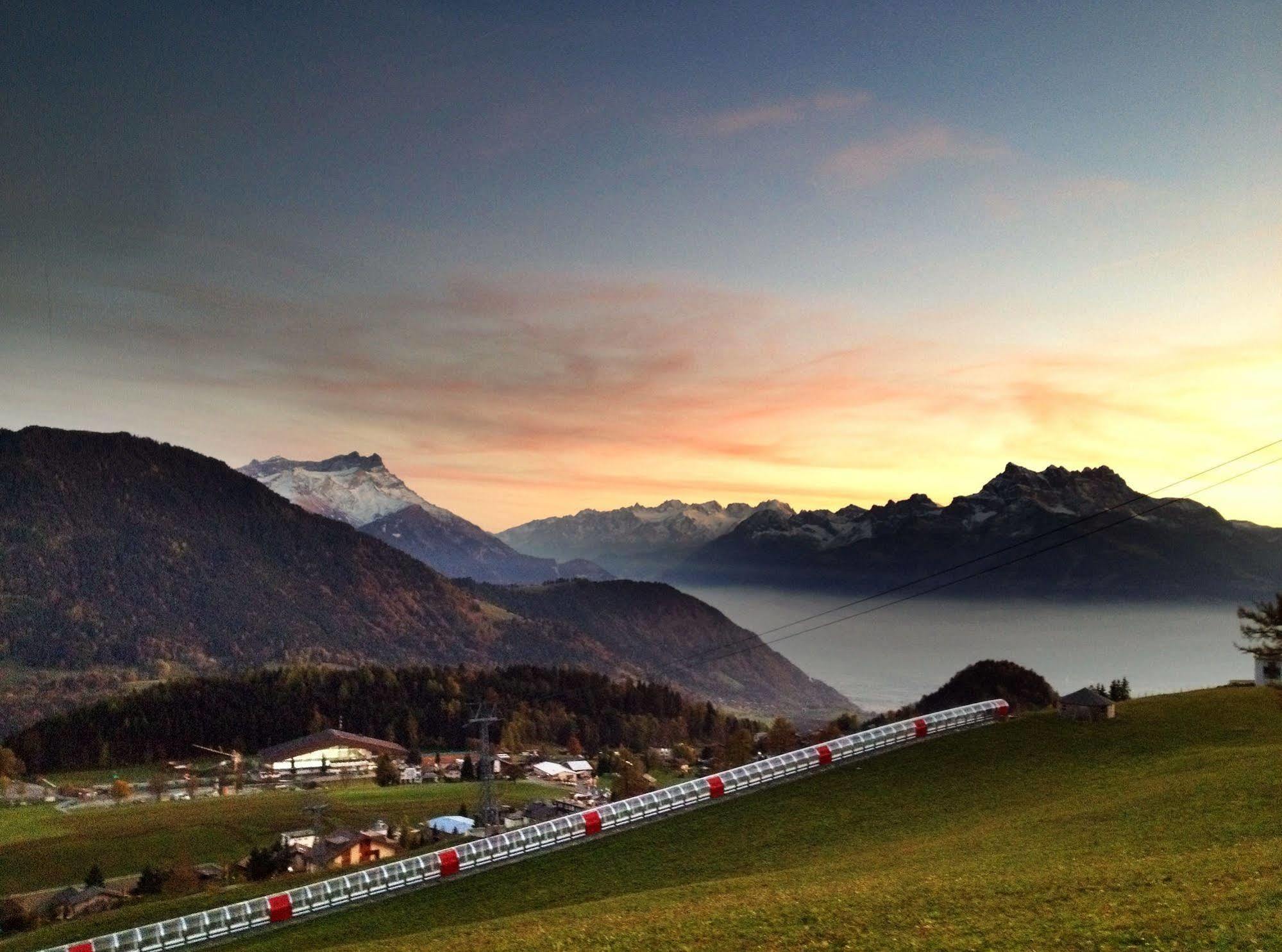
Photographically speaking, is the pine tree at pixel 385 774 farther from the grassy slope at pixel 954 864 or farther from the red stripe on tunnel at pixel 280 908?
the red stripe on tunnel at pixel 280 908

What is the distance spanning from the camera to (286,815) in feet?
515

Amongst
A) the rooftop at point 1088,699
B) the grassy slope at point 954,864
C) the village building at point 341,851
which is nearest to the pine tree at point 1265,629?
the grassy slope at point 954,864

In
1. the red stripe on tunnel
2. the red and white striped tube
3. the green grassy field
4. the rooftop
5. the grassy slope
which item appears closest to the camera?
the grassy slope

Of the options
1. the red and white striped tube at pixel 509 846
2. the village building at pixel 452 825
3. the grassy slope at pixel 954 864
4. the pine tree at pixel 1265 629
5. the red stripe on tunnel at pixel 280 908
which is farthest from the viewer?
the village building at pixel 452 825

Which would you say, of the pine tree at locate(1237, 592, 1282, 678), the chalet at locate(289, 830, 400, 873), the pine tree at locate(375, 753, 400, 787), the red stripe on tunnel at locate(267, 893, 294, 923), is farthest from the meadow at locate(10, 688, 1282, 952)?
the pine tree at locate(375, 753, 400, 787)

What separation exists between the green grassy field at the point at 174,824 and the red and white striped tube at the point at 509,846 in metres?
83.6

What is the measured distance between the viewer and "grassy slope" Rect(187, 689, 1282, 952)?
1086 inches

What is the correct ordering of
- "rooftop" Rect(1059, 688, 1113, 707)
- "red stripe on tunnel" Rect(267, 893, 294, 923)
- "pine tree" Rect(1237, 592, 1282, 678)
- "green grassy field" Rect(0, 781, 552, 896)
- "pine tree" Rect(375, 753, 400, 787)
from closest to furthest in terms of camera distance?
"red stripe on tunnel" Rect(267, 893, 294, 923) < "pine tree" Rect(1237, 592, 1282, 678) < "rooftop" Rect(1059, 688, 1113, 707) < "green grassy field" Rect(0, 781, 552, 896) < "pine tree" Rect(375, 753, 400, 787)

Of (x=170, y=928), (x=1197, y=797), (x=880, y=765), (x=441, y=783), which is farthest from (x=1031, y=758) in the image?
(x=441, y=783)

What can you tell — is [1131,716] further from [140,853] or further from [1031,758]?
[140,853]

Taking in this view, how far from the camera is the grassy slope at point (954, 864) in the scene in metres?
27.6

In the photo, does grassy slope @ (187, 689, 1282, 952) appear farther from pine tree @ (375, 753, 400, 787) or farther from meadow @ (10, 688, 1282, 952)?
pine tree @ (375, 753, 400, 787)

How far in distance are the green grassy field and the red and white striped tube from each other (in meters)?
83.6

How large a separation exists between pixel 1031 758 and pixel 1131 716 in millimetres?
16679
